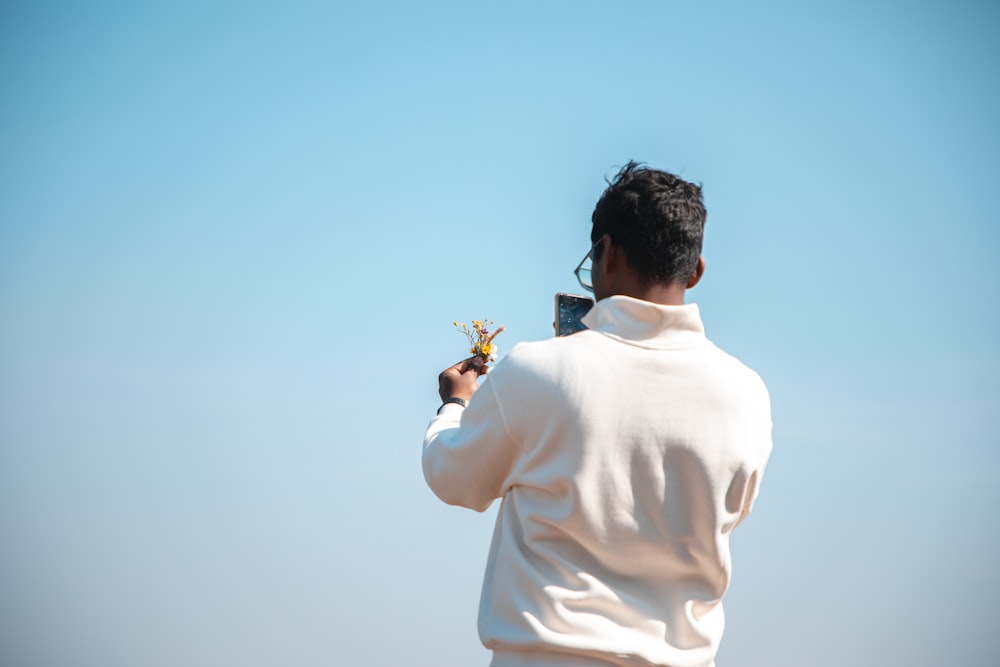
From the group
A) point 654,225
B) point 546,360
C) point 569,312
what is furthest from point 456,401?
point 654,225

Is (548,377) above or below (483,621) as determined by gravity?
above

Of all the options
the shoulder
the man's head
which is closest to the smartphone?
the man's head

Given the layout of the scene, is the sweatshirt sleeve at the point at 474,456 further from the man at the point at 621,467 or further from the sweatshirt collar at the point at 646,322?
the sweatshirt collar at the point at 646,322

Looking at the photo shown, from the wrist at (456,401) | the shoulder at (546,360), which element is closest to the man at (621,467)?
the shoulder at (546,360)

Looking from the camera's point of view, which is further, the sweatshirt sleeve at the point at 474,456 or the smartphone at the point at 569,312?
the smartphone at the point at 569,312

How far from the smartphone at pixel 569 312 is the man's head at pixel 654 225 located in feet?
1.22

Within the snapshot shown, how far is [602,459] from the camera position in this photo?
12.1 feet

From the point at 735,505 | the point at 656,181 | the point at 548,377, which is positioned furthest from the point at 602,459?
the point at 656,181

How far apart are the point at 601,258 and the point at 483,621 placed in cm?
125

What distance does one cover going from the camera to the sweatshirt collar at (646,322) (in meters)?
3.86

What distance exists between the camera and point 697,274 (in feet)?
13.5

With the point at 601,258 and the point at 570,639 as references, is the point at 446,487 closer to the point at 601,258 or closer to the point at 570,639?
the point at 570,639

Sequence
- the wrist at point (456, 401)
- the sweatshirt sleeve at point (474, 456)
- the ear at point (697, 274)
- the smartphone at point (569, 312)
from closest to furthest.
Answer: the sweatshirt sleeve at point (474, 456) → the ear at point (697, 274) → the smartphone at point (569, 312) → the wrist at point (456, 401)

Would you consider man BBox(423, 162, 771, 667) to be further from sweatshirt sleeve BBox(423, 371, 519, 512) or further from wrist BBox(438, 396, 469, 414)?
wrist BBox(438, 396, 469, 414)
